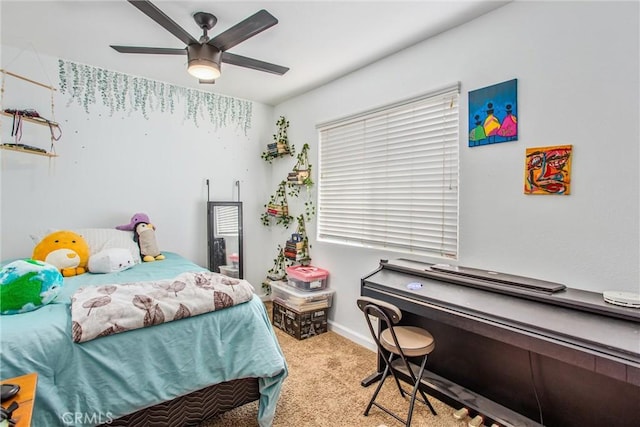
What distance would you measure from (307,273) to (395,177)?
1.28 meters

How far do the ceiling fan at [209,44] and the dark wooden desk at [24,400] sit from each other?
166cm

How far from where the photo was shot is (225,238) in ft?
12.0

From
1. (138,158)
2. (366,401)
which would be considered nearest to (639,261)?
(366,401)

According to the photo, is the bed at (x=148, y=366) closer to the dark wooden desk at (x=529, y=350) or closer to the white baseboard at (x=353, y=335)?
the dark wooden desk at (x=529, y=350)

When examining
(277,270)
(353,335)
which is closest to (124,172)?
(277,270)

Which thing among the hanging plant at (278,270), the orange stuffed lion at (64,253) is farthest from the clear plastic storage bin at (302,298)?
the orange stuffed lion at (64,253)

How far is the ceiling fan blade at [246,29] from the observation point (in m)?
1.62

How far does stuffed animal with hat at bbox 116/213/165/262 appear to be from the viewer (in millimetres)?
2848

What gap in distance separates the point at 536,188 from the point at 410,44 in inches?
56.5

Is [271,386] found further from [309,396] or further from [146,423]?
[146,423]

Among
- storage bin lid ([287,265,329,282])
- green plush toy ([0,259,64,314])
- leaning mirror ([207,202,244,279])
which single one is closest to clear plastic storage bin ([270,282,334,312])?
storage bin lid ([287,265,329,282])

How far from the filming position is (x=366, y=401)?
80.1 inches

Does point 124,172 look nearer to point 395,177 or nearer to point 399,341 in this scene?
point 395,177

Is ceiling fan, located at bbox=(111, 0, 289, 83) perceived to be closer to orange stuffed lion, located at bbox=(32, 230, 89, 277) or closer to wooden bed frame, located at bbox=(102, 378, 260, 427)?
orange stuffed lion, located at bbox=(32, 230, 89, 277)
